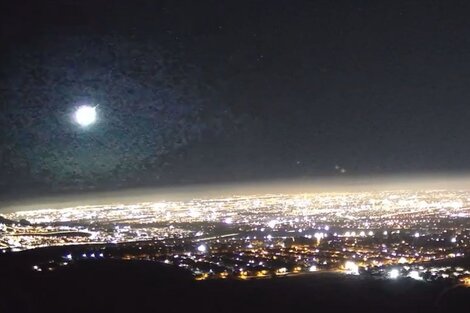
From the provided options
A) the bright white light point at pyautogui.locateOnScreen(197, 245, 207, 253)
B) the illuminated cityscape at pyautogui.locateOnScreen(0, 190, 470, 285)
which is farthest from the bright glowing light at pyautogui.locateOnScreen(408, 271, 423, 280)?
the bright white light point at pyautogui.locateOnScreen(197, 245, 207, 253)

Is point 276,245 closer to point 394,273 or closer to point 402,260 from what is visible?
point 402,260

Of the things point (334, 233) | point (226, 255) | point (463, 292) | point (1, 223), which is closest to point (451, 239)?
point (334, 233)

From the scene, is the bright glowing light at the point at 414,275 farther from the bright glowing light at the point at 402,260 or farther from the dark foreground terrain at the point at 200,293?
the bright glowing light at the point at 402,260

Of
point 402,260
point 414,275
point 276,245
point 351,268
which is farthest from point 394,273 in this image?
point 276,245

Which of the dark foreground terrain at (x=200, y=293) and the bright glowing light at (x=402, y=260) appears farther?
the bright glowing light at (x=402, y=260)

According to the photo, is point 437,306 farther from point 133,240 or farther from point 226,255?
point 133,240

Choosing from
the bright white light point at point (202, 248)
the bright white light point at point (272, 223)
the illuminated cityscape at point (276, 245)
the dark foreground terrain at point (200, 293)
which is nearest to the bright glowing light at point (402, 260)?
the illuminated cityscape at point (276, 245)
